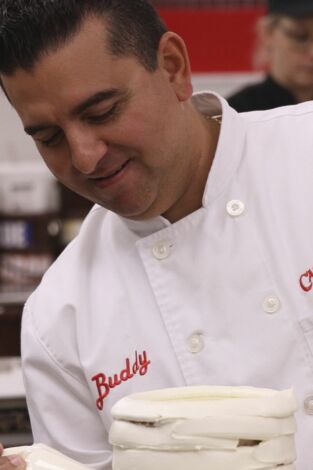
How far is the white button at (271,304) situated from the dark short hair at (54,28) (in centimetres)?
42

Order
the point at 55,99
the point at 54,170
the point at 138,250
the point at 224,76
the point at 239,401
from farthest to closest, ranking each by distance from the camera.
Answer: the point at 224,76 → the point at 138,250 → the point at 54,170 → the point at 55,99 → the point at 239,401

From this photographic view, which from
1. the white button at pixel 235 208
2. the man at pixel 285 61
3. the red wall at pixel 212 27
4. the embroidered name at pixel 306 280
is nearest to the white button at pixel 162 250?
the white button at pixel 235 208

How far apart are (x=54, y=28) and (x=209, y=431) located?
0.68 metres

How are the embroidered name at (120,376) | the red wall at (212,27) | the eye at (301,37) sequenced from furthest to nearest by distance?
the red wall at (212,27)
the eye at (301,37)
the embroidered name at (120,376)

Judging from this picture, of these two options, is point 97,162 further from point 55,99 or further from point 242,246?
point 242,246

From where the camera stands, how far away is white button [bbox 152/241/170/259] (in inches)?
68.4

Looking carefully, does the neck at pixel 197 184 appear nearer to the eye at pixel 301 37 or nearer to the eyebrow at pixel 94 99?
the eyebrow at pixel 94 99

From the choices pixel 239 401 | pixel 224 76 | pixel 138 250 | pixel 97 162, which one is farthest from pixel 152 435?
pixel 224 76

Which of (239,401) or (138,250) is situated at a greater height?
(239,401)

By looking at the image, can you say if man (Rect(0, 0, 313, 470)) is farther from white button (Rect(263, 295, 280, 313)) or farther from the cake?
the cake

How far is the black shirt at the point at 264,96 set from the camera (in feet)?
12.2

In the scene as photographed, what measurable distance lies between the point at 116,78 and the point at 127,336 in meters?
0.46

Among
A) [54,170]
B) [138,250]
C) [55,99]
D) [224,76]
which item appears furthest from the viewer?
[224,76]

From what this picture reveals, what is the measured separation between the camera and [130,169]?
1.57 meters
